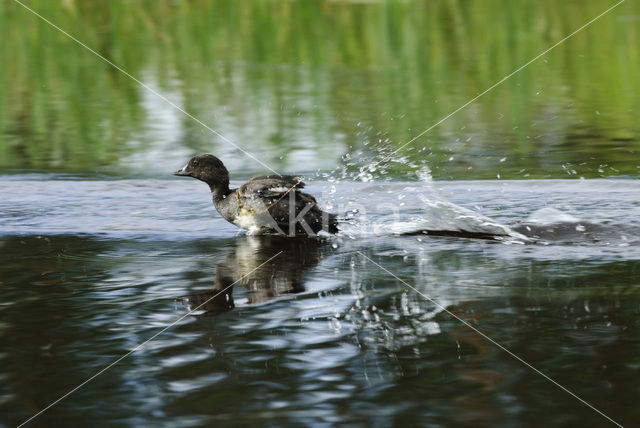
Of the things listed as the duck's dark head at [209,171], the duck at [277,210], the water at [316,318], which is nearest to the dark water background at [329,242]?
the water at [316,318]

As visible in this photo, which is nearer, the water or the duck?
the water

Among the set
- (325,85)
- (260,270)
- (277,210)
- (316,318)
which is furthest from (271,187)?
(325,85)

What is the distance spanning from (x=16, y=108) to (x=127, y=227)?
582cm

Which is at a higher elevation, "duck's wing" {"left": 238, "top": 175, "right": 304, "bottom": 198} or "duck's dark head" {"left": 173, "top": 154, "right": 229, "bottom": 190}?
"duck's dark head" {"left": 173, "top": 154, "right": 229, "bottom": 190}

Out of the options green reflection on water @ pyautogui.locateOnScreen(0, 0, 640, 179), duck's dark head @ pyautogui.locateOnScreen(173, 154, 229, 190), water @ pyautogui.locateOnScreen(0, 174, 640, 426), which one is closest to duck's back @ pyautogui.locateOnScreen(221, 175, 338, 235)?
water @ pyautogui.locateOnScreen(0, 174, 640, 426)

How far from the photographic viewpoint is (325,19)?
18328mm

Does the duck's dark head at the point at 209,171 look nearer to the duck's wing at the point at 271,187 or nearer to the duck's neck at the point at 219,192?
the duck's neck at the point at 219,192

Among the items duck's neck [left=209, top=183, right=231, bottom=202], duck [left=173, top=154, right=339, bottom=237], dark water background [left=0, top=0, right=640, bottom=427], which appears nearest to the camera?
dark water background [left=0, top=0, right=640, bottom=427]

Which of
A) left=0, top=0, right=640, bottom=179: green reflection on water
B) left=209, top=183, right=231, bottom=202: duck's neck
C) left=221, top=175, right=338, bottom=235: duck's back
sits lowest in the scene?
left=221, top=175, right=338, bottom=235: duck's back

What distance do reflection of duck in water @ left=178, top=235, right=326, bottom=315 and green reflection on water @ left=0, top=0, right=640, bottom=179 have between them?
2.49m

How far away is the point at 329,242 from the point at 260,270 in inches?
36.9

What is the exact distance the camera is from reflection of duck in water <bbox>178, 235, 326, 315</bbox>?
569 cm

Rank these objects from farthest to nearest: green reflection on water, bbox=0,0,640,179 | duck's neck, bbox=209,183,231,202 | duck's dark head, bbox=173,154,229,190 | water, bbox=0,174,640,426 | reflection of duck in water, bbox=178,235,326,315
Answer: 1. green reflection on water, bbox=0,0,640,179
2. duck's dark head, bbox=173,154,229,190
3. duck's neck, bbox=209,183,231,202
4. reflection of duck in water, bbox=178,235,326,315
5. water, bbox=0,174,640,426

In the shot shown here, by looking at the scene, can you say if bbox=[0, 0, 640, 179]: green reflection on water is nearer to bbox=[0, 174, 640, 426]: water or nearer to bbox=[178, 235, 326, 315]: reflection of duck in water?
bbox=[0, 174, 640, 426]: water
